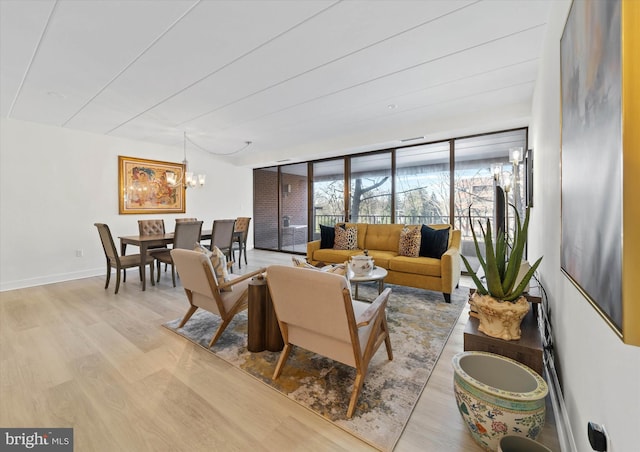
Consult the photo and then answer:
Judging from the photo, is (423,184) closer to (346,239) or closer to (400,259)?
(346,239)

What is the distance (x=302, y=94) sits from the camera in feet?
11.0

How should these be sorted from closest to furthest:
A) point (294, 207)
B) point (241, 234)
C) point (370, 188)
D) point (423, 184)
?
point (423, 184) → point (370, 188) → point (241, 234) → point (294, 207)

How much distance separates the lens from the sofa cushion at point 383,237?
14.5ft

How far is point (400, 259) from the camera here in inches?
146

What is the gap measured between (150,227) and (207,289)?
3.62 meters

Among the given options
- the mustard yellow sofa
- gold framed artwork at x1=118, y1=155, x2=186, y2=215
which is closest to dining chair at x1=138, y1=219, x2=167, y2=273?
gold framed artwork at x1=118, y1=155, x2=186, y2=215

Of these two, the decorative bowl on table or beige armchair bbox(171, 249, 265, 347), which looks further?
the decorative bowl on table

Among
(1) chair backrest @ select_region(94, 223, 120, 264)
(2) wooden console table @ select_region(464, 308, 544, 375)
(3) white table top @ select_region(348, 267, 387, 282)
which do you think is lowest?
(2) wooden console table @ select_region(464, 308, 544, 375)

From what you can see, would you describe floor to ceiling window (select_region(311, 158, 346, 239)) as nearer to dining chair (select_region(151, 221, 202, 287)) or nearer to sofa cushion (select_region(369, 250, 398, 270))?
sofa cushion (select_region(369, 250, 398, 270))

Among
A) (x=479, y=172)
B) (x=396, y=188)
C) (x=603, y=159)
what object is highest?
(x=479, y=172)

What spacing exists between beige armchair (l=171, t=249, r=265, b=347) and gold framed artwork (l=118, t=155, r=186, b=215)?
3.40 m

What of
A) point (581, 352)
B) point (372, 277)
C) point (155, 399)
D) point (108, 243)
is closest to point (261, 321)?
point (155, 399)

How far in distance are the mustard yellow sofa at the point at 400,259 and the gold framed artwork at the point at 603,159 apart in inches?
87.0

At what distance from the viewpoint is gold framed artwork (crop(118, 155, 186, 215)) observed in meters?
5.15
